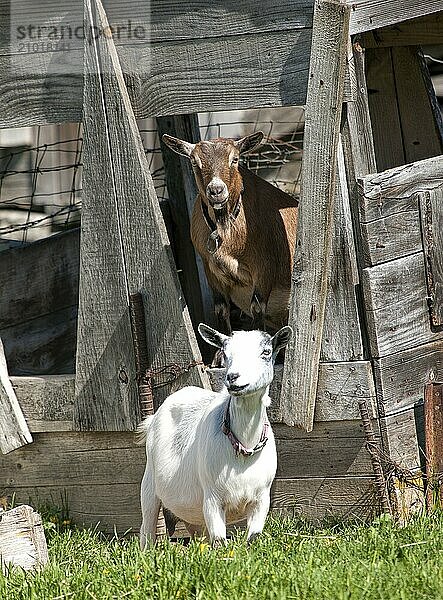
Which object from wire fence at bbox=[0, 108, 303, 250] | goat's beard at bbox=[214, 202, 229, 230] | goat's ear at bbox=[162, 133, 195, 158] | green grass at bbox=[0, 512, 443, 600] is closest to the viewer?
green grass at bbox=[0, 512, 443, 600]

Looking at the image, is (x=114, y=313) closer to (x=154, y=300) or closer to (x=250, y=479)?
(x=154, y=300)

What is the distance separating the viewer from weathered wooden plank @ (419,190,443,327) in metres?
6.13

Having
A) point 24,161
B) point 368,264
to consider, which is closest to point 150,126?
point 24,161

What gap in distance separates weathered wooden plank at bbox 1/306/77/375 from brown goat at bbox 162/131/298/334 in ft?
6.19

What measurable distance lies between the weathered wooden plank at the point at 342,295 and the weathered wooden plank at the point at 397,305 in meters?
0.08

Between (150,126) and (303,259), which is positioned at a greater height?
(150,126)

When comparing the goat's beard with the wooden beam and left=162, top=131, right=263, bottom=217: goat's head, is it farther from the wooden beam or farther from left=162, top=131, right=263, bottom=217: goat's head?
the wooden beam

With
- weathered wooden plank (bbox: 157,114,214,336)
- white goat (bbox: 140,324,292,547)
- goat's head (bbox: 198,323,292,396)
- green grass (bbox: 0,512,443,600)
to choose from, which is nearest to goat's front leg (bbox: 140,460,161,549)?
white goat (bbox: 140,324,292,547)

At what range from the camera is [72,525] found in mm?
6676

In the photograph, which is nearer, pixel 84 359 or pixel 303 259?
pixel 303 259

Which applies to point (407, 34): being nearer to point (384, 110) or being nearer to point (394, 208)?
point (384, 110)

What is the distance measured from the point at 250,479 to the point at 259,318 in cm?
184

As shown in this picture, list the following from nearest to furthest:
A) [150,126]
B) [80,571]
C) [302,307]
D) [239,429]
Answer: [80,571], [239,429], [302,307], [150,126]

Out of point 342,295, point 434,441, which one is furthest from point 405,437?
point 342,295
